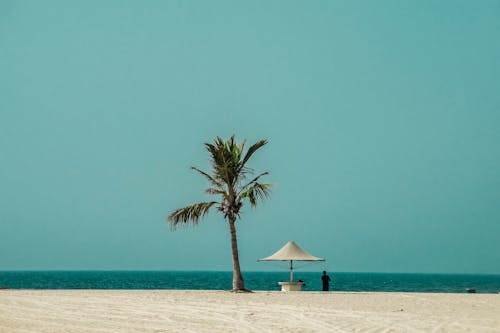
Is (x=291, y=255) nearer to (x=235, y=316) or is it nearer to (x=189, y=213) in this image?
(x=189, y=213)

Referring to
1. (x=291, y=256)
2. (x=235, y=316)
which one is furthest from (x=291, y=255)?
(x=235, y=316)

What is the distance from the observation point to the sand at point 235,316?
11469 mm

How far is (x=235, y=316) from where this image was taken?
1352 centimetres

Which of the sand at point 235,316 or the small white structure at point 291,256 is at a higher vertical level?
the small white structure at point 291,256

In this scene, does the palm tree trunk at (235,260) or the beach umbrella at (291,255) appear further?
the beach umbrella at (291,255)

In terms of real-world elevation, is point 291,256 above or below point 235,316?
above

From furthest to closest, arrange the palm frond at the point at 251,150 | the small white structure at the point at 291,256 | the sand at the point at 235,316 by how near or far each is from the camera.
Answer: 1. the small white structure at the point at 291,256
2. the palm frond at the point at 251,150
3. the sand at the point at 235,316

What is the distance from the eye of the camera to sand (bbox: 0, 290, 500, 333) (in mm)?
11469

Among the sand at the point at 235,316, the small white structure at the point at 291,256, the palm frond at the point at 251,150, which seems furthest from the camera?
the small white structure at the point at 291,256

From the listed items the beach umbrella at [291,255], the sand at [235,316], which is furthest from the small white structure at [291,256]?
the sand at [235,316]

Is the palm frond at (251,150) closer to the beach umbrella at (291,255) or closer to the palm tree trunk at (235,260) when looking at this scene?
the palm tree trunk at (235,260)

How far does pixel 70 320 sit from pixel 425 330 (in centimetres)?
602

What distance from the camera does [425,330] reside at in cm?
1149

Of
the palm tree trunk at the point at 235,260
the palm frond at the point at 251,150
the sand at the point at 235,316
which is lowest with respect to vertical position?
the sand at the point at 235,316
